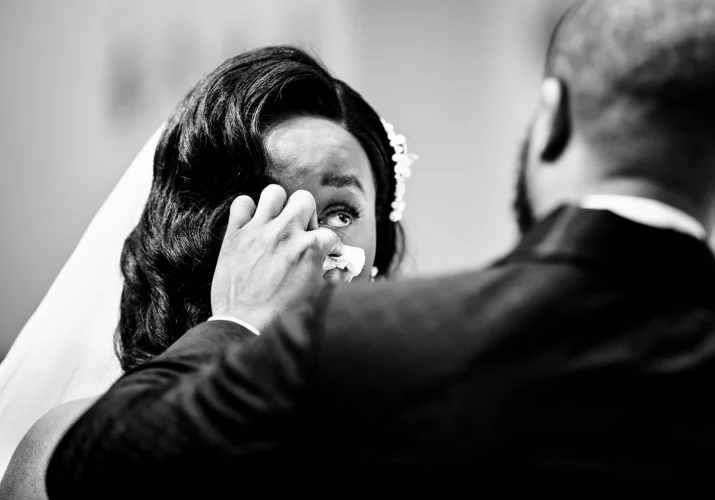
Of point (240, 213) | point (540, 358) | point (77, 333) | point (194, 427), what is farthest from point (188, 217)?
point (540, 358)

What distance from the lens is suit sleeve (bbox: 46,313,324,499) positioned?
655mm

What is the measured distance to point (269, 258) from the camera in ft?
3.43

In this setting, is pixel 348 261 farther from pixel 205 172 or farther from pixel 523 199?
pixel 523 199

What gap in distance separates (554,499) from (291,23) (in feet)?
8.05

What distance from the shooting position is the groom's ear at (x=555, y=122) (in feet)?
2.33

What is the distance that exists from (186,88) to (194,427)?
2244 mm

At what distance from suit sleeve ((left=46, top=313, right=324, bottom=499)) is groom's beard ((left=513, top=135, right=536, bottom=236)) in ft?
0.73

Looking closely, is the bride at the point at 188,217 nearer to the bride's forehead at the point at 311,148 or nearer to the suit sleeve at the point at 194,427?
the bride's forehead at the point at 311,148

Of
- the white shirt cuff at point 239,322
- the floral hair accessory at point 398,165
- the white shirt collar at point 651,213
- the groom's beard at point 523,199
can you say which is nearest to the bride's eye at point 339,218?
the floral hair accessory at point 398,165

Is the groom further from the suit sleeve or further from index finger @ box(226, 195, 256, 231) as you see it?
index finger @ box(226, 195, 256, 231)

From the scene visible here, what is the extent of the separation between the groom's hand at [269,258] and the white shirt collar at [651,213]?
0.41 m

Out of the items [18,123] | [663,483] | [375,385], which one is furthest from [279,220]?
[18,123]

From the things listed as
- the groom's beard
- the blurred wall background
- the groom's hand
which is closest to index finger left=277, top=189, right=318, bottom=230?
the groom's hand

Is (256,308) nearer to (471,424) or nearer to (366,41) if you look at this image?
(471,424)
